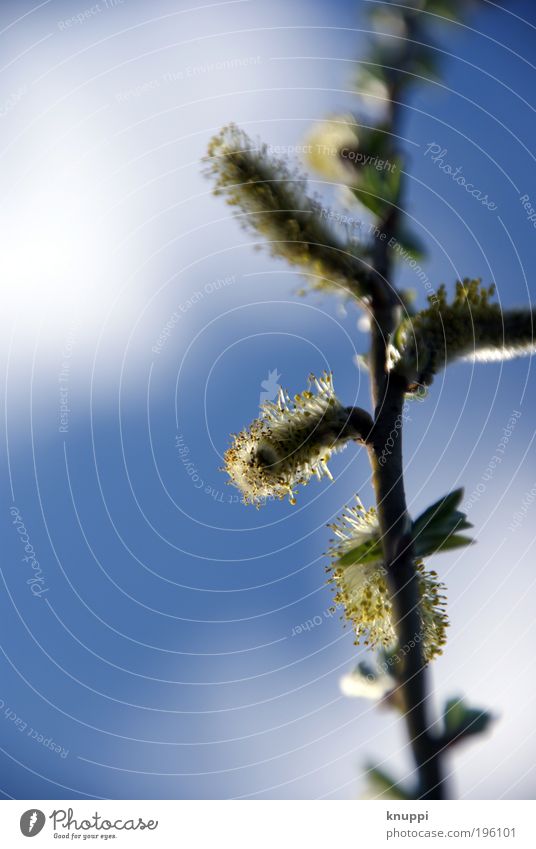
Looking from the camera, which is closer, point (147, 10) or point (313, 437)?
point (313, 437)

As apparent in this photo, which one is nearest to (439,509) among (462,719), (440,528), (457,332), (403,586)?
(440,528)

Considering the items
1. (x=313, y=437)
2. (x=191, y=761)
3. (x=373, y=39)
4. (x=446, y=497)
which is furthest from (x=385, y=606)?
(x=373, y=39)

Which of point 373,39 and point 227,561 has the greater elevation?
point 373,39

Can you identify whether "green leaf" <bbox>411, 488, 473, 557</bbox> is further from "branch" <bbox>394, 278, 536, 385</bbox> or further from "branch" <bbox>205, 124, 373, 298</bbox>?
"branch" <bbox>205, 124, 373, 298</bbox>

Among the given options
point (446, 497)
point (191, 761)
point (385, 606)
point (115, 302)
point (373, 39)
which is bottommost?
point (191, 761)

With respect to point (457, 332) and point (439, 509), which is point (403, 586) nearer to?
point (439, 509)

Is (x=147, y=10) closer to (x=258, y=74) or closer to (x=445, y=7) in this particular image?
(x=258, y=74)

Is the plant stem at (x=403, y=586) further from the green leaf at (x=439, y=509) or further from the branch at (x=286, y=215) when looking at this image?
the branch at (x=286, y=215)
